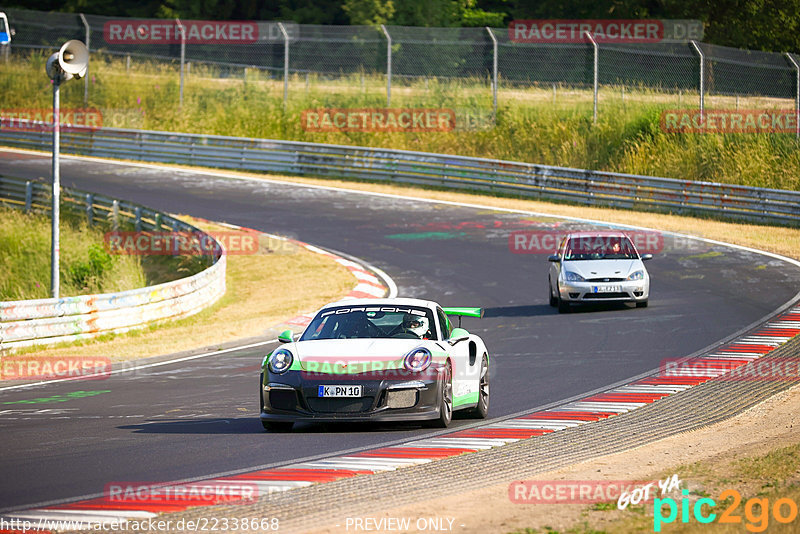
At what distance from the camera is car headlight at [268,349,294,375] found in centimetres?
1012

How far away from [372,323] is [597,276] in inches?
369

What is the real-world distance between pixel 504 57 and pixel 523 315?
21.0 metres

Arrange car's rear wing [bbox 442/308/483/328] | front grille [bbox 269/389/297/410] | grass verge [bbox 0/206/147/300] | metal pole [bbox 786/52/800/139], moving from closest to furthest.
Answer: front grille [bbox 269/389/297/410] < car's rear wing [bbox 442/308/483/328] < grass verge [bbox 0/206/147/300] < metal pole [bbox 786/52/800/139]

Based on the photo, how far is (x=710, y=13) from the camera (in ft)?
180

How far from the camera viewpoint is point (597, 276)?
64.5ft

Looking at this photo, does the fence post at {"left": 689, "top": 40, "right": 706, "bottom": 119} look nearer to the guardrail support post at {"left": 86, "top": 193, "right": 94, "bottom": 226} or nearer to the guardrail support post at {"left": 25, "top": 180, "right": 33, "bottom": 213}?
the guardrail support post at {"left": 86, "top": 193, "right": 94, "bottom": 226}

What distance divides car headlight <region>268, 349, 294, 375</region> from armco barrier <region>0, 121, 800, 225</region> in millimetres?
22792

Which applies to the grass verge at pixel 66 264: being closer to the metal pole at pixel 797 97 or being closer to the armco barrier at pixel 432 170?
the armco barrier at pixel 432 170

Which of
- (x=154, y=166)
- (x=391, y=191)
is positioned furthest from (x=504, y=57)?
(x=154, y=166)

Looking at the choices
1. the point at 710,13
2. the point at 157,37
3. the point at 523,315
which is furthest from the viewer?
the point at 710,13

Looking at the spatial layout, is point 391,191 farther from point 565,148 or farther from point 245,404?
point 245,404

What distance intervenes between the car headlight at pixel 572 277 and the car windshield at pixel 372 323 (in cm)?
886

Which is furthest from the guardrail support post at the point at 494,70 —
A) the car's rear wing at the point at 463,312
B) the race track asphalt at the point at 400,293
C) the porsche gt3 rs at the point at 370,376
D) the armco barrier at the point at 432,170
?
the porsche gt3 rs at the point at 370,376

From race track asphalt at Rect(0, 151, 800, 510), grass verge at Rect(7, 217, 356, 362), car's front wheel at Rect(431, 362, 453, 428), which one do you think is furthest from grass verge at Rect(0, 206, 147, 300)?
car's front wheel at Rect(431, 362, 453, 428)
